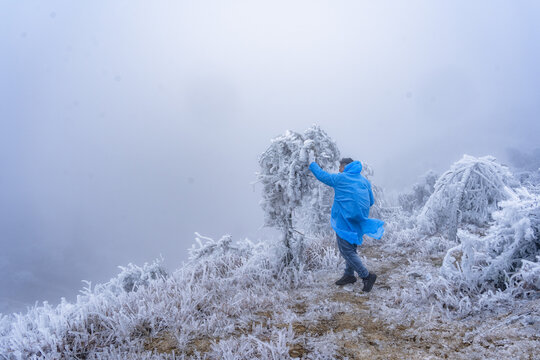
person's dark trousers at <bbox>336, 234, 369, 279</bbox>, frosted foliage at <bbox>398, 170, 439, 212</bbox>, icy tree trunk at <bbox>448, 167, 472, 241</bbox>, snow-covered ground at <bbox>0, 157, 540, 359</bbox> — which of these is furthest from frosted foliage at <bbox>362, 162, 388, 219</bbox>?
person's dark trousers at <bbox>336, 234, 369, 279</bbox>

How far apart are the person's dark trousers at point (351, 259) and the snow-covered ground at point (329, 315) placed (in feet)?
0.84

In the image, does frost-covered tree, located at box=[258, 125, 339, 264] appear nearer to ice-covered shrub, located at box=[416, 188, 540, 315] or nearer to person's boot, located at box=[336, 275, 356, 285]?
person's boot, located at box=[336, 275, 356, 285]

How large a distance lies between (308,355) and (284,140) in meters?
3.52

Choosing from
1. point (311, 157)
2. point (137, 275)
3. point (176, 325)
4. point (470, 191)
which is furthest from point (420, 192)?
point (176, 325)

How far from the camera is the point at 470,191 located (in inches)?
228

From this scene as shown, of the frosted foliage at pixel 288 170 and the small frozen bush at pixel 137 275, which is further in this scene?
the small frozen bush at pixel 137 275

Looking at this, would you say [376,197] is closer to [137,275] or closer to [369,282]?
[369,282]

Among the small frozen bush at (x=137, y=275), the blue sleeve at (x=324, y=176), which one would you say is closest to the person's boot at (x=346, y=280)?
the blue sleeve at (x=324, y=176)

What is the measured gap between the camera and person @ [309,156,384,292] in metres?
4.79

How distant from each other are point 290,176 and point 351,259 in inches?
64.5

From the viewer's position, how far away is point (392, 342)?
3139 millimetres

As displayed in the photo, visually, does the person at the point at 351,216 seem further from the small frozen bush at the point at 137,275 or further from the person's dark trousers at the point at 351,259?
the small frozen bush at the point at 137,275

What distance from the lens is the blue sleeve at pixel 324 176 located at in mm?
4959

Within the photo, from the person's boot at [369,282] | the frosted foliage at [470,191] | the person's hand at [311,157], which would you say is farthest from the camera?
the frosted foliage at [470,191]
